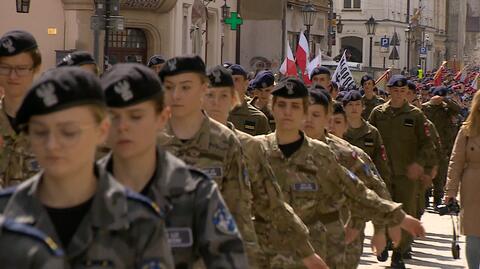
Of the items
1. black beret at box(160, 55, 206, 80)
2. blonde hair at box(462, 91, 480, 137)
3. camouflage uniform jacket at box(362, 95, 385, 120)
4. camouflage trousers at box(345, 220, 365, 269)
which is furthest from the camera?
camouflage uniform jacket at box(362, 95, 385, 120)

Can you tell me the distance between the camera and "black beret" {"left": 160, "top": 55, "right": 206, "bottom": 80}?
646 centimetres

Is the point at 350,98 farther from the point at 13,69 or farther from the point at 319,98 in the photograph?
the point at 13,69

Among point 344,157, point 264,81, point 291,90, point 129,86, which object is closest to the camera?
point 129,86

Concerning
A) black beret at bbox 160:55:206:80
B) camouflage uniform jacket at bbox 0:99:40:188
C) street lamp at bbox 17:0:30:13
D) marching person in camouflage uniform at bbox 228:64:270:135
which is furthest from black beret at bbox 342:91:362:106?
street lamp at bbox 17:0:30:13

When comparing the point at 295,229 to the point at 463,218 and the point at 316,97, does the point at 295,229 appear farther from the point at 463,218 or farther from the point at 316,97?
the point at 463,218

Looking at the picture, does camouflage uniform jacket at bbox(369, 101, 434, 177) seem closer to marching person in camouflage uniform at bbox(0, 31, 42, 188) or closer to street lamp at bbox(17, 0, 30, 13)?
marching person in camouflage uniform at bbox(0, 31, 42, 188)

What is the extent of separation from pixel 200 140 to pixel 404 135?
8.90 meters

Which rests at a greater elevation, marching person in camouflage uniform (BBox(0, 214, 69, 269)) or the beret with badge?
the beret with badge

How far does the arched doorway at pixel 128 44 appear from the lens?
31422mm

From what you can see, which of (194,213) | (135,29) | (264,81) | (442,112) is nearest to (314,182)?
(194,213)

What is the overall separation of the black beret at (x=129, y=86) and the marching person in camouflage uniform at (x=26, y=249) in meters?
0.86

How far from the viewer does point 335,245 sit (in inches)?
361

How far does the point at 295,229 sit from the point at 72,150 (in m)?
3.14

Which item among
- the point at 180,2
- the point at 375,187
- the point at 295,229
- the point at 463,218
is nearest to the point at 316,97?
the point at 375,187
